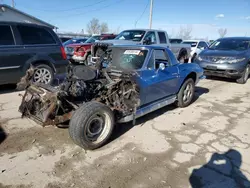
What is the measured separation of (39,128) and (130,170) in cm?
213

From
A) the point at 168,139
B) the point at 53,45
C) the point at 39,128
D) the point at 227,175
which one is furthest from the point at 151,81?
the point at 53,45

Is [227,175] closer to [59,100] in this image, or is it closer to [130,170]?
[130,170]

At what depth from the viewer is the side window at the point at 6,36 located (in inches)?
221

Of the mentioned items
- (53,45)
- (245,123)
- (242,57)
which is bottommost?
(245,123)

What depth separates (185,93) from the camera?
18.1 ft

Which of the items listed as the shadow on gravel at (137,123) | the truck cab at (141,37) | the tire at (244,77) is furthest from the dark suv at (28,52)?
the tire at (244,77)

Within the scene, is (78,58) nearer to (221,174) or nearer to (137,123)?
(137,123)

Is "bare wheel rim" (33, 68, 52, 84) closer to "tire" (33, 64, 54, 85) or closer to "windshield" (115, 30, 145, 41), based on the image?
"tire" (33, 64, 54, 85)

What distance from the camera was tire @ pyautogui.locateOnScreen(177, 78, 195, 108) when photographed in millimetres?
5297

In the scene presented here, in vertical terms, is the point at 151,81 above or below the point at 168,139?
above

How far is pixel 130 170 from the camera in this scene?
2.92 meters

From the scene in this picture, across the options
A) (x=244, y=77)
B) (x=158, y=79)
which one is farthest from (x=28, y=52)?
(x=244, y=77)

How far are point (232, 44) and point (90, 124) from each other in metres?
8.62

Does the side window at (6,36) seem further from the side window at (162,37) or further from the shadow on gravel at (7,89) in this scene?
the side window at (162,37)
